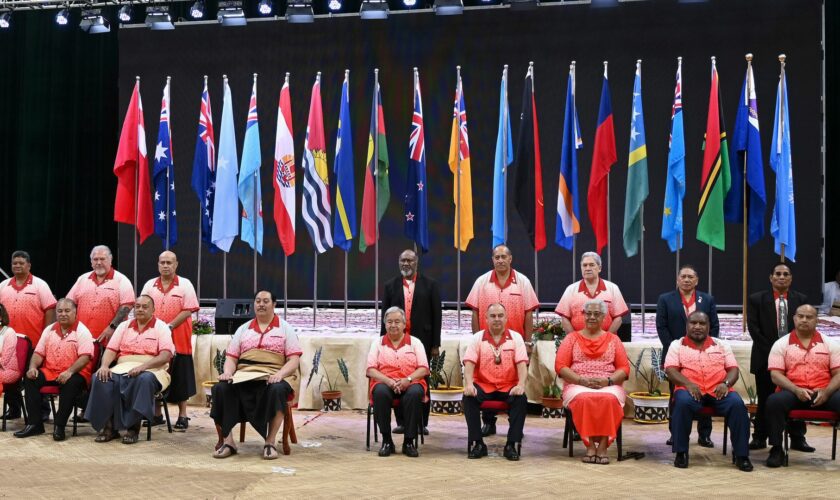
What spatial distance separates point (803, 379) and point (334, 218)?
5.05 metres

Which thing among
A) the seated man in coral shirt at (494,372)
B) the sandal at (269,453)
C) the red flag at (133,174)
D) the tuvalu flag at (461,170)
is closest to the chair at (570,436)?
the seated man in coral shirt at (494,372)

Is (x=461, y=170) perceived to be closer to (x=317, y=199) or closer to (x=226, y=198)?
(x=317, y=199)

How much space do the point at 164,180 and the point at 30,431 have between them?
10.9 ft

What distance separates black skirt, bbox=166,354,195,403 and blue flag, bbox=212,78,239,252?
2252 mm

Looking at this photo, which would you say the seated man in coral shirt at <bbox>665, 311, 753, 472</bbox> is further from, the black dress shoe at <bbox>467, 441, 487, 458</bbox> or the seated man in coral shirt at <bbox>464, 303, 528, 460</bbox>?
the black dress shoe at <bbox>467, 441, 487, 458</bbox>

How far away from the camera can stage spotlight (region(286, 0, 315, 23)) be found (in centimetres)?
1105

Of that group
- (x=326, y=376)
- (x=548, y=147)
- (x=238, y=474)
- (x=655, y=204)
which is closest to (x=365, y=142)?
(x=548, y=147)

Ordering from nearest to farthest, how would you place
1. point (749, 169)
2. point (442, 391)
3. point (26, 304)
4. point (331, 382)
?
point (26, 304)
point (442, 391)
point (749, 169)
point (331, 382)

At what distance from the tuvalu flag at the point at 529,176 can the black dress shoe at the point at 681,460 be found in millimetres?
3383

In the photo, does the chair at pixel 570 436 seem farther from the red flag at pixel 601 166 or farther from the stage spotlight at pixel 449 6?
the stage spotlight at pixel 449 6

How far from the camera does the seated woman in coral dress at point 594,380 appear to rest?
6.84 metres

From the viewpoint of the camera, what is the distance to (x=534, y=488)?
19.9ft

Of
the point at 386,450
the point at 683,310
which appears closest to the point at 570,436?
the point at 386,450

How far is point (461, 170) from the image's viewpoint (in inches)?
390
